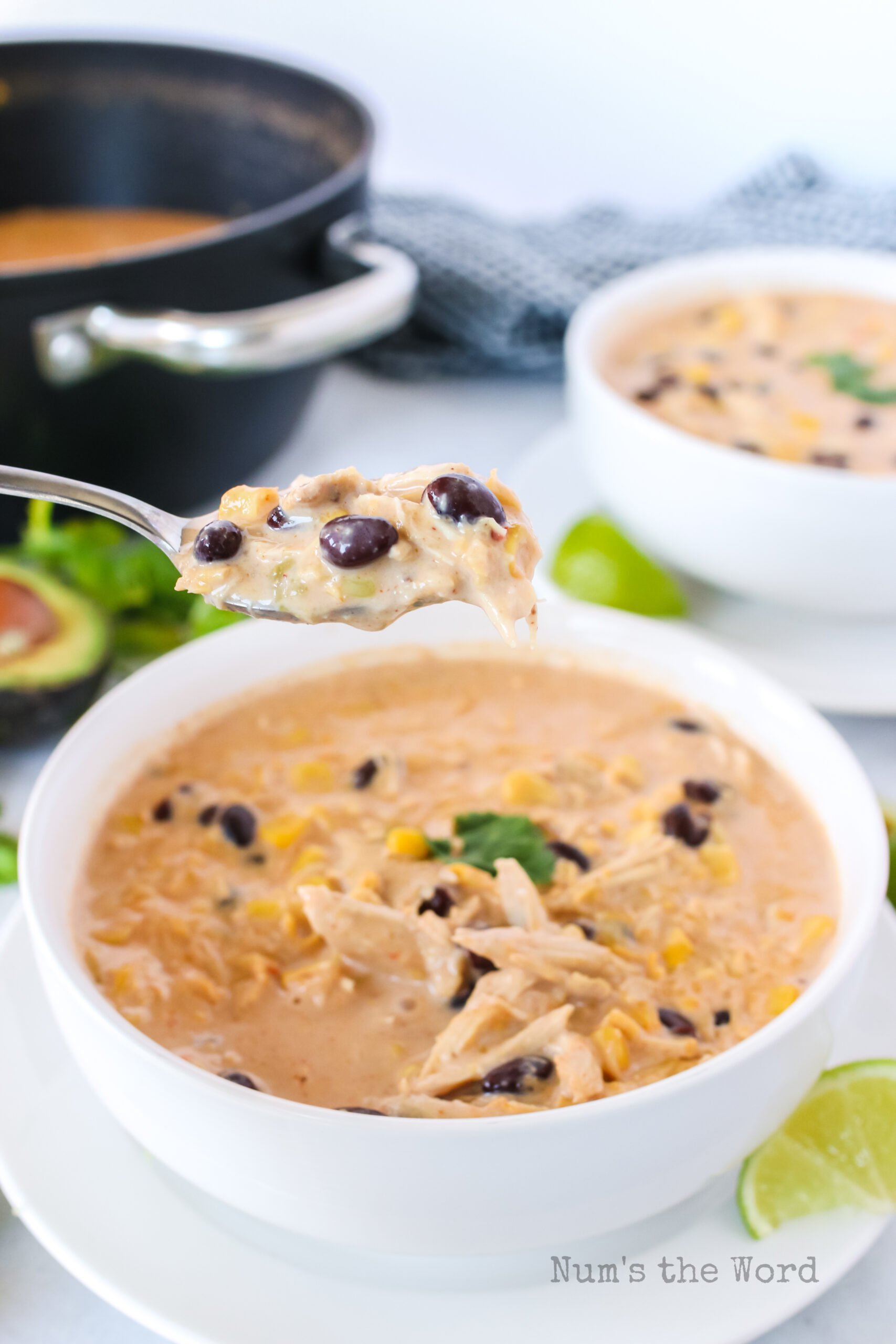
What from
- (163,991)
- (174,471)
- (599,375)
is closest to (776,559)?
(599,375)

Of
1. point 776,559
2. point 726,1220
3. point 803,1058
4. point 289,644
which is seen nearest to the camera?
point 803,1058

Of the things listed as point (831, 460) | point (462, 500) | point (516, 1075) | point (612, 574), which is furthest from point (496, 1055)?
point (831, 460)

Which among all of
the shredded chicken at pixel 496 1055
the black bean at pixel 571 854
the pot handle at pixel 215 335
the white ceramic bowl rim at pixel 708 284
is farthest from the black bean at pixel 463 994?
the white ceramic bowl rim at pixel 708 284

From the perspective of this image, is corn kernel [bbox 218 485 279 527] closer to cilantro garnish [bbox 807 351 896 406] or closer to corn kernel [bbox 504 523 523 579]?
corn kernel [bbox 504 523 523 579]

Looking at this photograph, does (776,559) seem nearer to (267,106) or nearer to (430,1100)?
(430,1100)

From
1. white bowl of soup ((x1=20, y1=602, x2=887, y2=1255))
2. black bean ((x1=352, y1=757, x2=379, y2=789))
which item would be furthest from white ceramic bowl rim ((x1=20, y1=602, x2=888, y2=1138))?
black bean ((x1=352, y1=757, x2=379, y2=789))

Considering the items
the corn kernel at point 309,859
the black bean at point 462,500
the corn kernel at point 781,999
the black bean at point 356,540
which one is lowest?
the corn kernel at point 309,859

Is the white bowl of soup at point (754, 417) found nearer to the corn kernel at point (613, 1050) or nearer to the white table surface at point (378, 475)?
the white table surface at point (378, 475)
